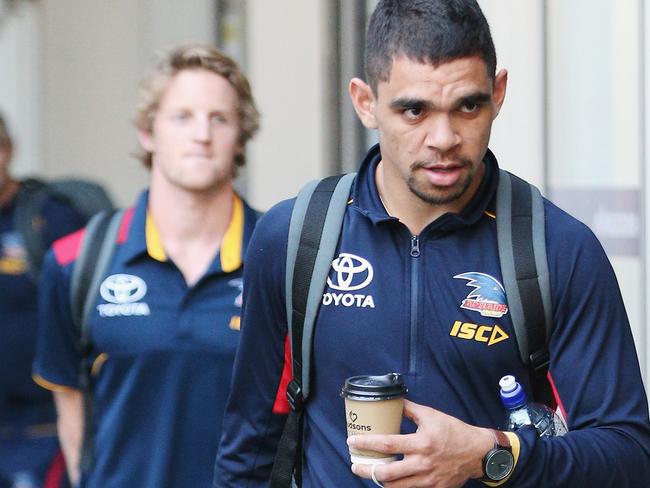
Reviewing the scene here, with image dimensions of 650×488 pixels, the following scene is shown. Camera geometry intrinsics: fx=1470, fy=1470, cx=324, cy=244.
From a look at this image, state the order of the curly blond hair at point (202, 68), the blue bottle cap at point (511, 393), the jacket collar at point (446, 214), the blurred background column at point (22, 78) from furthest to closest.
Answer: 1. the blurred background column at point (22, 78)
2. the curly blond hair at point (202, 68)
3. the jacket collar at point (446, 214)
4. the blue bottle cap at point (511, 393)

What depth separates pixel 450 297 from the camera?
122 inches

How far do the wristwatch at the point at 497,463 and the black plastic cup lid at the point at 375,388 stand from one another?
205 mm

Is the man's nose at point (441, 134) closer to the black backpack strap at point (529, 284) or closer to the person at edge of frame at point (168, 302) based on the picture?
the black backpack strap at point (529, 284)

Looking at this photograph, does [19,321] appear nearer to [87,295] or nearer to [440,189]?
[87,295]

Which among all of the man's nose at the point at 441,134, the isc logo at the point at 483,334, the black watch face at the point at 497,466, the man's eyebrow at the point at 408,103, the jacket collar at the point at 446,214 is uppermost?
the man's eyebrow at the point at 408,103

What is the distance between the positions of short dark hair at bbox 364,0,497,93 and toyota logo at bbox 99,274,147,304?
1463 mm

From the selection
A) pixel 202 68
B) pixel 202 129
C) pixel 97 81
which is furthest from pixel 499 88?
pixel 97 81

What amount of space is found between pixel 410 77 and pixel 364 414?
74 centimetres

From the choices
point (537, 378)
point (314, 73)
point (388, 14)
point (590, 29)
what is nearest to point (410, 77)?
point (388, 14)

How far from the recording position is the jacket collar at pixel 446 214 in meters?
3.14

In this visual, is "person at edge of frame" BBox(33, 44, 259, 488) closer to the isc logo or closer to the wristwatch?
the isc logo

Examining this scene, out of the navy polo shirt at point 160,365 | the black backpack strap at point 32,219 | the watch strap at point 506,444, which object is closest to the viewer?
the watch strap at point 506,444

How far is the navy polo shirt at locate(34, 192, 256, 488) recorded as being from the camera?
433 centimetres

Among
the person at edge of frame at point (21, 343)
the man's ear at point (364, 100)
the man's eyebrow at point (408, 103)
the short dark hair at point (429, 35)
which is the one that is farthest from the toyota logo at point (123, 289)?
the man's eyebrow at point (408, 103)
